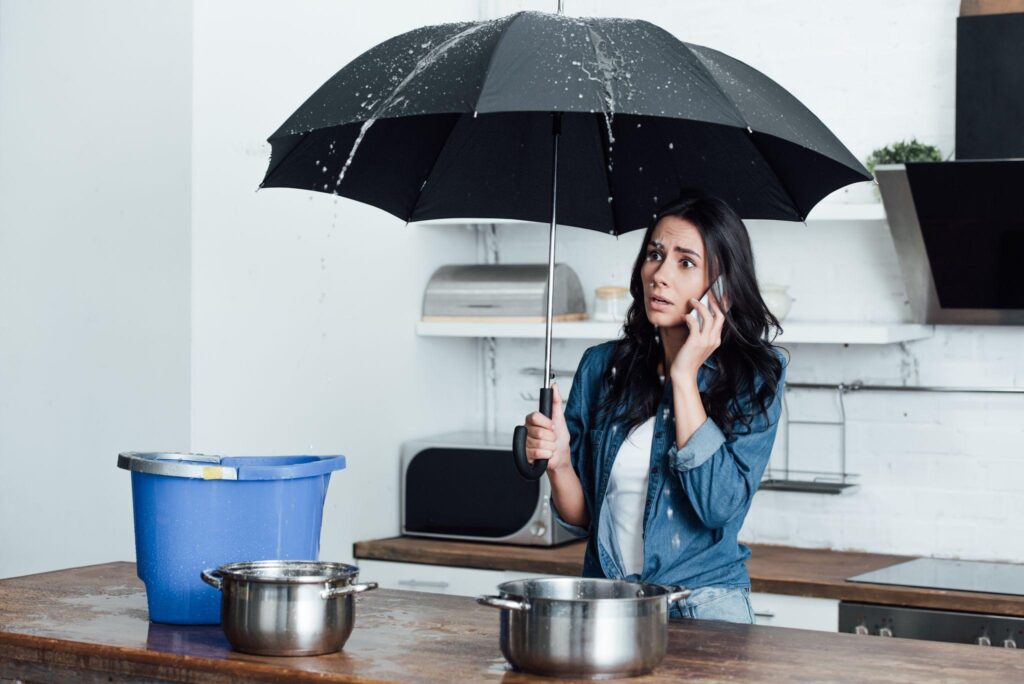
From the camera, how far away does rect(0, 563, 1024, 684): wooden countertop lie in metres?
1.78

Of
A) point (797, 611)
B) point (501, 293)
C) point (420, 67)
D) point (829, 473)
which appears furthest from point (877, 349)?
point (420, 67)

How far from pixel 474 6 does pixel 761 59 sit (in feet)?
Answer: 3.18

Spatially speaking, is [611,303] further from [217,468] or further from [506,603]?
[506,603]

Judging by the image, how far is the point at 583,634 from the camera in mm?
1707

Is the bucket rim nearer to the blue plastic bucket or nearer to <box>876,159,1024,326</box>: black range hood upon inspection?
the blue plastic bucket

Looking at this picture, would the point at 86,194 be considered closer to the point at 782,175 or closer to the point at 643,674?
the point at 782,175

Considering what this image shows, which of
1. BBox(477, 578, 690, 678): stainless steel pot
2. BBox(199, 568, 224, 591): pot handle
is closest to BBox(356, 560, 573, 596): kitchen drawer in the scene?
BBox(199, 568, 224, 591): pot handle

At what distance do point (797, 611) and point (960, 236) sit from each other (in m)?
1.05

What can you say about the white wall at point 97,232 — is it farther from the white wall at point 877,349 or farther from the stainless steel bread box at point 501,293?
the white wall at point 877,349

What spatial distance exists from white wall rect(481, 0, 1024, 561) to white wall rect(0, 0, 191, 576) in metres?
1.78

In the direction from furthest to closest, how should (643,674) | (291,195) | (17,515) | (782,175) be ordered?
(291,195)
(17,515)
(782,175)
(643,674)

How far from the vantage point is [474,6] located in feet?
14.3

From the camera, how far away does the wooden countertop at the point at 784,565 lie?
320cm

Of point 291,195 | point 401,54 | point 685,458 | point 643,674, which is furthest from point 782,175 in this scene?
point 291,195
